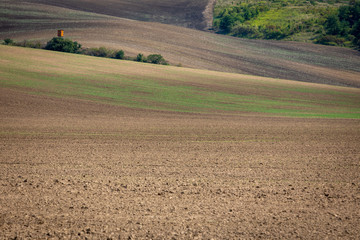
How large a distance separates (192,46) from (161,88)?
26549 mm

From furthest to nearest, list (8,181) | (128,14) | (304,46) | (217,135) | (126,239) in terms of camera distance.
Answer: (128,14)
(304,46)
(217,135)
(8,181)
(126,239)

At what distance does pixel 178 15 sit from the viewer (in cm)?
7669

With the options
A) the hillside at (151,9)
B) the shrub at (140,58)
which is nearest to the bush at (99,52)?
the shrub at (140,58)

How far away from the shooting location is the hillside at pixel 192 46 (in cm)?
4397

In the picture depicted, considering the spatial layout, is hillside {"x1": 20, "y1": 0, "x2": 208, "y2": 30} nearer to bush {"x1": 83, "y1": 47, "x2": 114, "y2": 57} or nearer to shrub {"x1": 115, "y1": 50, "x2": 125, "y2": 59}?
bush {"x1": 83, "y1": 47, "x2": 114, "y2": 57}

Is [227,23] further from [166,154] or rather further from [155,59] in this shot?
[166,154]

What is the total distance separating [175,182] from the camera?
7.72 m

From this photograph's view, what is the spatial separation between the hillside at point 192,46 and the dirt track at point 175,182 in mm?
29687

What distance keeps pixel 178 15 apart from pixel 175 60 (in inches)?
1465

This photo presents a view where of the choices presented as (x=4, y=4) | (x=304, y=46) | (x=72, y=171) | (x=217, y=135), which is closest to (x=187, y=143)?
(x=217, y=135)

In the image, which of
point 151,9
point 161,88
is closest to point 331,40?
point 151,9

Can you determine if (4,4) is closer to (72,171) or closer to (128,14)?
(128,14)

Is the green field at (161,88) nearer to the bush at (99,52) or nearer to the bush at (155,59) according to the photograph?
the bush at (99,52)

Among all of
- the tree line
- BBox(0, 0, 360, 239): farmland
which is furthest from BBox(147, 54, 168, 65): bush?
the tree line
